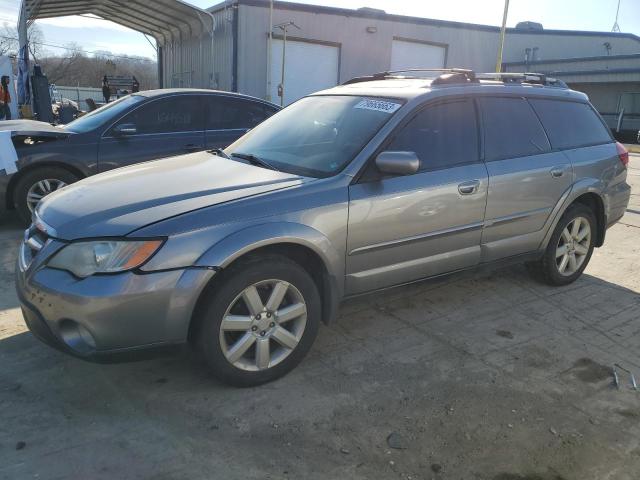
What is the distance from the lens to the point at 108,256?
2668 mm

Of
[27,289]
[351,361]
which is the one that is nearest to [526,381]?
[351,361]

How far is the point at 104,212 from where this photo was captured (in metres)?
2.88

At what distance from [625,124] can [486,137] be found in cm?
3238

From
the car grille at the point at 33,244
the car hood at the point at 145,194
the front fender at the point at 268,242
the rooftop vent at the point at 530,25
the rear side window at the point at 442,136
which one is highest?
the rooftop vent at the point at 530,25

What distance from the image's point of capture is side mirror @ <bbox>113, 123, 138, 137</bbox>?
625cm

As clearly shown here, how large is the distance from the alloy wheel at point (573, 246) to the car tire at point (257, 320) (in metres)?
2.64

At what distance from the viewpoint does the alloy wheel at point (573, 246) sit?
4735 millimetres

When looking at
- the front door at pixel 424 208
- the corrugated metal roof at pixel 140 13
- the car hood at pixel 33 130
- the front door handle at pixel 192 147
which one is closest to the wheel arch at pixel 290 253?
the front door at pixel 424 208

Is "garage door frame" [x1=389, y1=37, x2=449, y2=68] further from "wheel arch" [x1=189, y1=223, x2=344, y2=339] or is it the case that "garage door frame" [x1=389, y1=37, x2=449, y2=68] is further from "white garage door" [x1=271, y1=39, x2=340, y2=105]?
"wheel arch" [x1=189, y1=223, x2=344, y2=339]

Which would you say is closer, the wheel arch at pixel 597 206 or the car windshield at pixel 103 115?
the wheel arch at pixel 597 206

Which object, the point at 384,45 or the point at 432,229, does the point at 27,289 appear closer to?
the point at 432,229

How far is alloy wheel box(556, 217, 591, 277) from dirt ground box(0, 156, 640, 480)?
2.49 ft

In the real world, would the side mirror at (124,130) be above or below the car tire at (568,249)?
above

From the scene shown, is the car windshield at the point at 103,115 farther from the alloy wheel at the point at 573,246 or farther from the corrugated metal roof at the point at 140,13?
the corrugated metal roof at the point at 140,13
